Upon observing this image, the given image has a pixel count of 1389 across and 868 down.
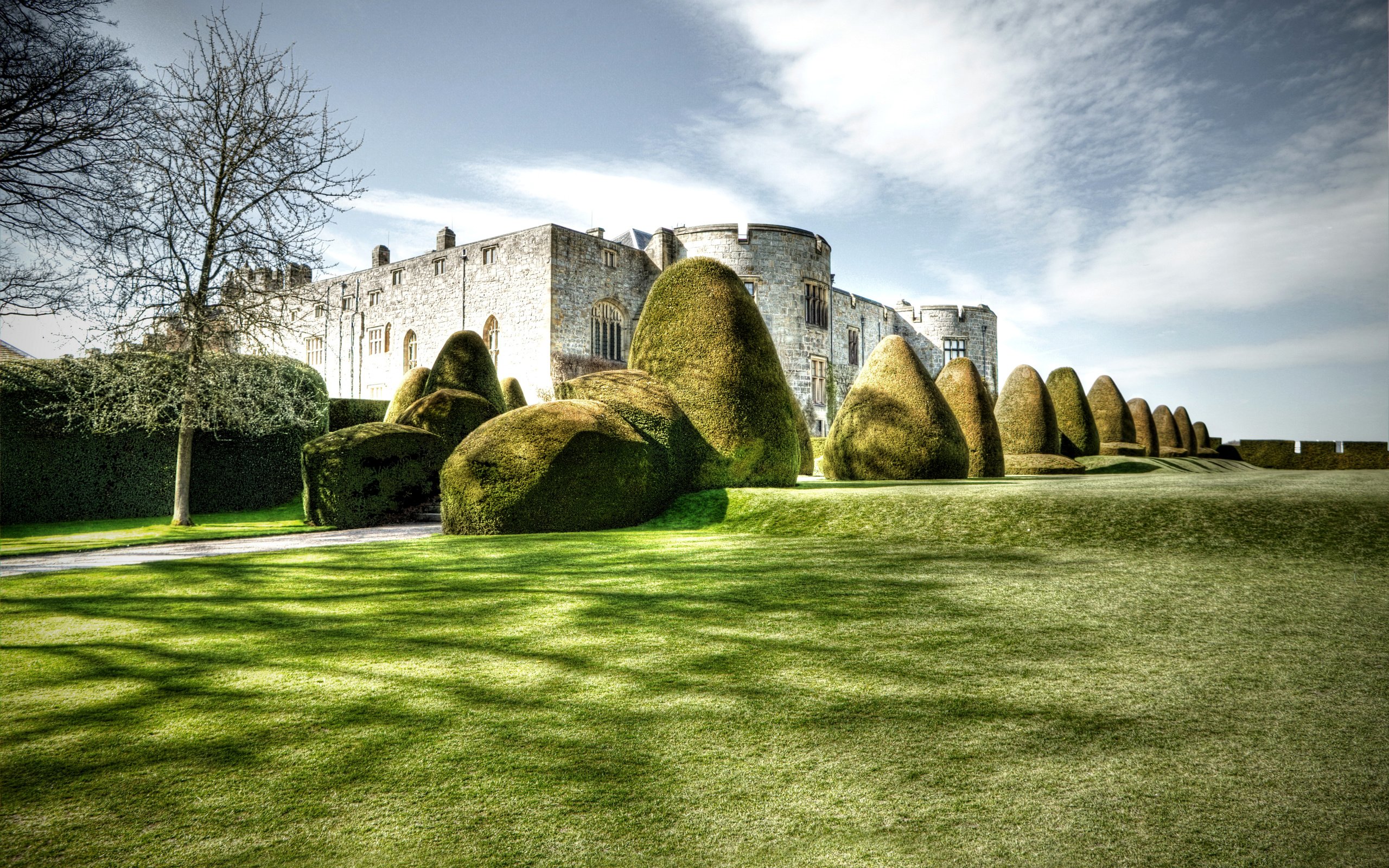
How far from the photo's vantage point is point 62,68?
11250 mm

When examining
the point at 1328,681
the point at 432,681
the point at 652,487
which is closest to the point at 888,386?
the point at 652,487

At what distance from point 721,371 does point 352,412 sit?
14934 mm

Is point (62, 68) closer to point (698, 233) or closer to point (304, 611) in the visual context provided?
point (304, 611)

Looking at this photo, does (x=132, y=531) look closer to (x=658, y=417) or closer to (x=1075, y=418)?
(x=658, y=417)

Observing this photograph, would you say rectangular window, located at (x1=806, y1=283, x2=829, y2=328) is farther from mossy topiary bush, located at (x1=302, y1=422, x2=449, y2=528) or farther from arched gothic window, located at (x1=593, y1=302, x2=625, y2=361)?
mossy topiary bush, located at (x1=302, y1=422, x2=449, y2=528)

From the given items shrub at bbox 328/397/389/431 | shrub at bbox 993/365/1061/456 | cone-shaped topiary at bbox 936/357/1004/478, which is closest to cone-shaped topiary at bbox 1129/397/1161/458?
shrub at bbox 993/365/1061/456

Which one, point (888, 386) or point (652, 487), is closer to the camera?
point (652, 487)

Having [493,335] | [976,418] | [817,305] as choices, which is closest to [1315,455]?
[976,418]

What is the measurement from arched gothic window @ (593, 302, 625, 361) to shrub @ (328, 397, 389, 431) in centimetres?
1016

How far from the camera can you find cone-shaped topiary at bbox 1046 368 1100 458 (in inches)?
819

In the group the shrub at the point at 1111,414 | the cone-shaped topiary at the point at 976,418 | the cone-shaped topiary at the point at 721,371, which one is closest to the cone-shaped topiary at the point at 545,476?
the cone-shaped topiary at the point at 721,371

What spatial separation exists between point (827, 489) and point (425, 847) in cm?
837

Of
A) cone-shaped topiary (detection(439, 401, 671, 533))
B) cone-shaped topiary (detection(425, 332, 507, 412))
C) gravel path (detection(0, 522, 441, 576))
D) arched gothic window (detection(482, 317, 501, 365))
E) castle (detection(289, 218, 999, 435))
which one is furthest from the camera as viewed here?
arched gothic window (detection(482, 317, 501, 365))

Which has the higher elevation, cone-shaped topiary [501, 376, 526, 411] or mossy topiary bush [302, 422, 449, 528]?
cone-shaped topiary [501, 376, 526, 411]
